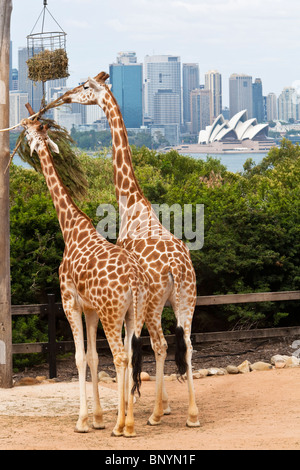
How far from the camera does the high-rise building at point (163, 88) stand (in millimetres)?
166250

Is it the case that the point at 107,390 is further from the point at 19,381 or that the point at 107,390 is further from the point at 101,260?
the point at 101,260

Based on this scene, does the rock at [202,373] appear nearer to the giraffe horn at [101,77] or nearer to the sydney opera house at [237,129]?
the giraffe horn at [101,77]

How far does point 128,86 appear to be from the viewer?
132 m

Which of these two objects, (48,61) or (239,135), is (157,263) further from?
(239,135)

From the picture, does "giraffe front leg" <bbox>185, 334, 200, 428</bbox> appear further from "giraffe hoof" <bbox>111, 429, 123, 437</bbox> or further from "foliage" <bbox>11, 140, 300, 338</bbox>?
"foliage" <bbox>11, 140, 300, 338</bbox>

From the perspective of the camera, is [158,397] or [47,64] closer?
[158,397]

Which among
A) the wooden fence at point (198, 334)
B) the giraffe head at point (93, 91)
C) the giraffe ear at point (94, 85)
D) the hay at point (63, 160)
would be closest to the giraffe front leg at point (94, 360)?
the wooden fence at point (198, 334)

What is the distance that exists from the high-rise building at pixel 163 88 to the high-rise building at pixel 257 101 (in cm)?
1930

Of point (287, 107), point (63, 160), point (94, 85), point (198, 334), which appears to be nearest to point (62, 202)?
point (63, 160)

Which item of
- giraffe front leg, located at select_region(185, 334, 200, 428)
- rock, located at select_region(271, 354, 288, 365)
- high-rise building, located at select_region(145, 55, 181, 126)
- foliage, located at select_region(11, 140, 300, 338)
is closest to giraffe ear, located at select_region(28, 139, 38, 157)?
giraffe front leg, located at select_region(185, 334, 200, 428)

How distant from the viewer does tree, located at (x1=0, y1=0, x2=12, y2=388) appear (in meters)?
9.83

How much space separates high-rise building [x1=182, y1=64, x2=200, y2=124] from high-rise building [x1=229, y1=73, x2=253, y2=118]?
9.58 meters

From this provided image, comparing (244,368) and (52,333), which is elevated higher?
(52,333)

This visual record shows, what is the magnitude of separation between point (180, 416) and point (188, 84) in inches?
7128
